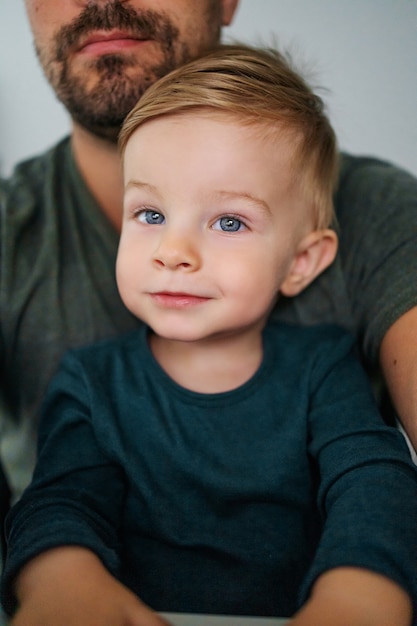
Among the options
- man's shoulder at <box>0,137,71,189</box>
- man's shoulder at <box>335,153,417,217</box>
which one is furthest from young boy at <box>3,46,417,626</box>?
man's shoulder at <box>0,137,71,189</box>

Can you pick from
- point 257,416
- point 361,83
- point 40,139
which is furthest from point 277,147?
point 40,139

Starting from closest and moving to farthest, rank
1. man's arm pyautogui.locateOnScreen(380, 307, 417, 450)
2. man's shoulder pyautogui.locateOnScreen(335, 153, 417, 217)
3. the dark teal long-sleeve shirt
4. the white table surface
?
the white table surface, the dark teal long-sleeve shirt, man's arm pyautogui.locateOnScreen(380, 307, 417, 450), man's shoulder pyautogui.locateOnScreen(335, 153, 417, 217)

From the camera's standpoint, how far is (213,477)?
2.21 ft

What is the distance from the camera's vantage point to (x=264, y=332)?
80 centimetres

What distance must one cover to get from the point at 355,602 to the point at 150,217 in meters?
0.42

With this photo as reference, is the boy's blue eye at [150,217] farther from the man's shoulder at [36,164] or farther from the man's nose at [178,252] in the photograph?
the man's shoulder at [36,164]

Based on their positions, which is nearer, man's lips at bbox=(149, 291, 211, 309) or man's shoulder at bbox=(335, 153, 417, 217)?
man's lips at bbox=(149, 291, 211, 309)

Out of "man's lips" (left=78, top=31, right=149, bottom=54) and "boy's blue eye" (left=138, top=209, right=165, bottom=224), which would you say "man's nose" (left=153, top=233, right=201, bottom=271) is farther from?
"man's lips" (left=78, top=31, right=149, bottom=54)

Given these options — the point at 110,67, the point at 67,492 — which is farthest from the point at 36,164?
the point at 67,492

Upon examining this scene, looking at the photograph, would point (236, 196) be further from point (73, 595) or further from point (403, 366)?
point (73, 595)

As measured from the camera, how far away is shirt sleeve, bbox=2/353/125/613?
0.57m

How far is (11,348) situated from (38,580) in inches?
14.7

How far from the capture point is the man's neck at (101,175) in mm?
891

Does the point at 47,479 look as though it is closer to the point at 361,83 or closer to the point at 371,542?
the point at 371,542
